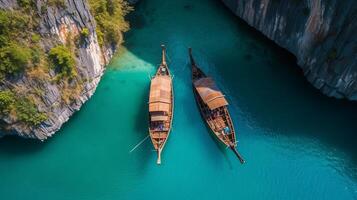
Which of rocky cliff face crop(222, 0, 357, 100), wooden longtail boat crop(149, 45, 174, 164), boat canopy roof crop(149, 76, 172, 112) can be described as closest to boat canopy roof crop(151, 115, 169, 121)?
wooden longtail boat crop(149, 45, 174, 164)

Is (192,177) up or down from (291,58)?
down

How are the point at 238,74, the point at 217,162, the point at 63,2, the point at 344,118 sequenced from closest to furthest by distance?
the point at 63,2 → the point at 217,162 → the point at 344,118 → the point at 238,74

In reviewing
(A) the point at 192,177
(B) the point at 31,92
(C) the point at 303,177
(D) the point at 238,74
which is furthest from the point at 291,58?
(B) the point at 31,92

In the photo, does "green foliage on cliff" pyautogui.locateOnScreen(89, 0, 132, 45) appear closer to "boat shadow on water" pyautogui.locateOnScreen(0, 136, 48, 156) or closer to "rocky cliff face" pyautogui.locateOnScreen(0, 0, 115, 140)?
"rocky cliff face" pyautogui.locateOnScreen(0, 0, 115, 140)

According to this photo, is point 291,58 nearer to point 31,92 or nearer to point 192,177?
point 192,177

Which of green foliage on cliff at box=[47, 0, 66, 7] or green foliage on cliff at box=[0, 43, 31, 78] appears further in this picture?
green foliage on cliff at box=[47, 0, 66, 7]

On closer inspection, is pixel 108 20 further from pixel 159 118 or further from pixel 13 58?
pixel 159 118
